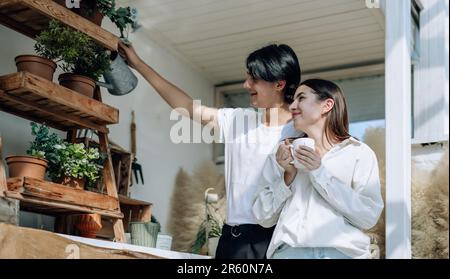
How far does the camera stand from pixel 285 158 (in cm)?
238

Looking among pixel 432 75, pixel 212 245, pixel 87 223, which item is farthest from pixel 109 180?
pixel 432 75

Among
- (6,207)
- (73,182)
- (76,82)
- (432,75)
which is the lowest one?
(6,207)

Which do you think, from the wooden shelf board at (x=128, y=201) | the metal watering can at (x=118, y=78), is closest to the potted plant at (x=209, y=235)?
the wooden shelf board at (x=128, y=201)

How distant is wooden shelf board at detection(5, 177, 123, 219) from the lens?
2.55 metres

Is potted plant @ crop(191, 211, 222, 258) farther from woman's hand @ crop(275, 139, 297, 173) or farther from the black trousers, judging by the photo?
woman's hand @ crop(275, 139, 297, 173)

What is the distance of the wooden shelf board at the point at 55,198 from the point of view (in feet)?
8.36

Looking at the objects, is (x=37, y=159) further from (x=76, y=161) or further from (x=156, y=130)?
(x=156, y=130)

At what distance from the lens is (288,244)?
2.30m

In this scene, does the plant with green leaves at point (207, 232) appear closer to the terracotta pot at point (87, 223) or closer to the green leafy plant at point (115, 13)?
the terracotta pot at point (87, 223)

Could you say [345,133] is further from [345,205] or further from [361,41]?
[361,41]

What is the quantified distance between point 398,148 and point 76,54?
1.26 metres

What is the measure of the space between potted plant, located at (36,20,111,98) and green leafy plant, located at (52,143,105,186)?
24cm

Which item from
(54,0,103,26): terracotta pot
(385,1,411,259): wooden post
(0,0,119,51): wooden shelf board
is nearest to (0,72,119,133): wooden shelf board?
(0,0,119,51): wooden shelf board
